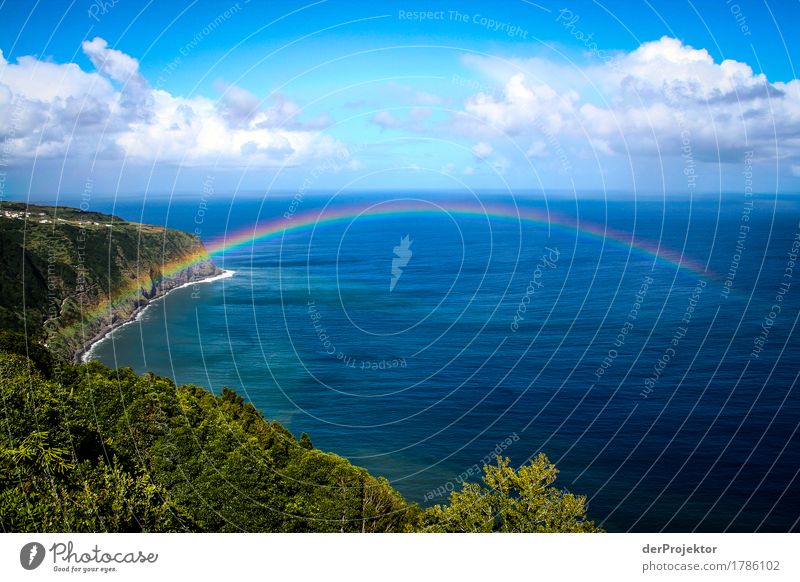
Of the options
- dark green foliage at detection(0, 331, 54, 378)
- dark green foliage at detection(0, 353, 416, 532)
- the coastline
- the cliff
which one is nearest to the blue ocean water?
the coastline

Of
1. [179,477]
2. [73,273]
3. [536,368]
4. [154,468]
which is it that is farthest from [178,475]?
[73,273]

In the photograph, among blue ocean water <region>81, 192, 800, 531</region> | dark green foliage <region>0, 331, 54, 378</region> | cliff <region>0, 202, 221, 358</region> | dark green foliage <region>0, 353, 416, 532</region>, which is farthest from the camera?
cliff <region>0, 202, 221, 358</region>

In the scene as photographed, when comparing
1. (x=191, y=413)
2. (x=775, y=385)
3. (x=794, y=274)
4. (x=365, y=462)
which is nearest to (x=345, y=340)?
(x=365, y=462)

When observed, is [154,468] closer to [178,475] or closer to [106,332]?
[178,475]

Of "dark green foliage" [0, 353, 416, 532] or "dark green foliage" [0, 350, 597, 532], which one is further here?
"dark green foliage" [0, 350, 597, 532]

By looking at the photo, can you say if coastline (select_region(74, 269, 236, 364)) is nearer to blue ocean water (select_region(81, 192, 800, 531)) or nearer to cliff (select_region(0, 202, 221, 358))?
cliff (select_region(0, 202, 221, 358))

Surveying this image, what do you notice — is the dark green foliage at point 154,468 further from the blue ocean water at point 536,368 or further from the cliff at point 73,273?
the cliff at point 73,273
